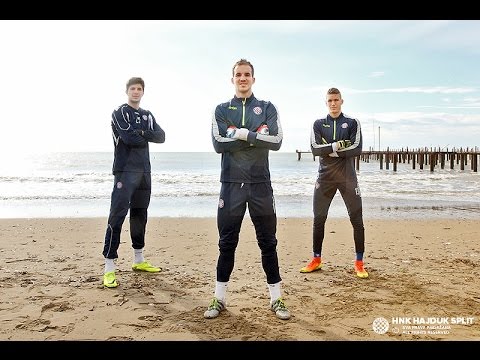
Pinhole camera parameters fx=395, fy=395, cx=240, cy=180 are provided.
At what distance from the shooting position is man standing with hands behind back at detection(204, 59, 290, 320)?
345 centimetres

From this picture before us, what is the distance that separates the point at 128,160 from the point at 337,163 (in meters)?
2.50

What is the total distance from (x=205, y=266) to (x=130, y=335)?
223 cm

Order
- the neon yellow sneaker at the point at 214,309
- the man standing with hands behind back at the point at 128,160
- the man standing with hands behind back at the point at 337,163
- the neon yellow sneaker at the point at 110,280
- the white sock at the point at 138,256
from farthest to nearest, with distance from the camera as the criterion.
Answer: the white sock at the point at 138,256
the man standing with hands behind back at the point at 337,163
the man standing with hands behind back at the point at 128,160
the neon yellow sneaker at the point at 110,280
the neon yellow sneaker at the point at 214,309

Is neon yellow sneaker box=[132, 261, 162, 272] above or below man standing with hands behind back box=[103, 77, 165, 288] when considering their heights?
below

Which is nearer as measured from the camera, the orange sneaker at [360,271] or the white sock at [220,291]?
the white sock at [220,291]

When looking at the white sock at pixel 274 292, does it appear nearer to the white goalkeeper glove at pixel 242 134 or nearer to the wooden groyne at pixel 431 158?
the white goalkeeper glove at pixel 242 134

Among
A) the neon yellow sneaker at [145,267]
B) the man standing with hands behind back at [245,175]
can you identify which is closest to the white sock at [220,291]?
the man standing with hands behind back at [245,175]

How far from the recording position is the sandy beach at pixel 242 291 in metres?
3.11

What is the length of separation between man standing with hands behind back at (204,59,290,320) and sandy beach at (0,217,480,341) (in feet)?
1.31

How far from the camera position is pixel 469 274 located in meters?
4.70
